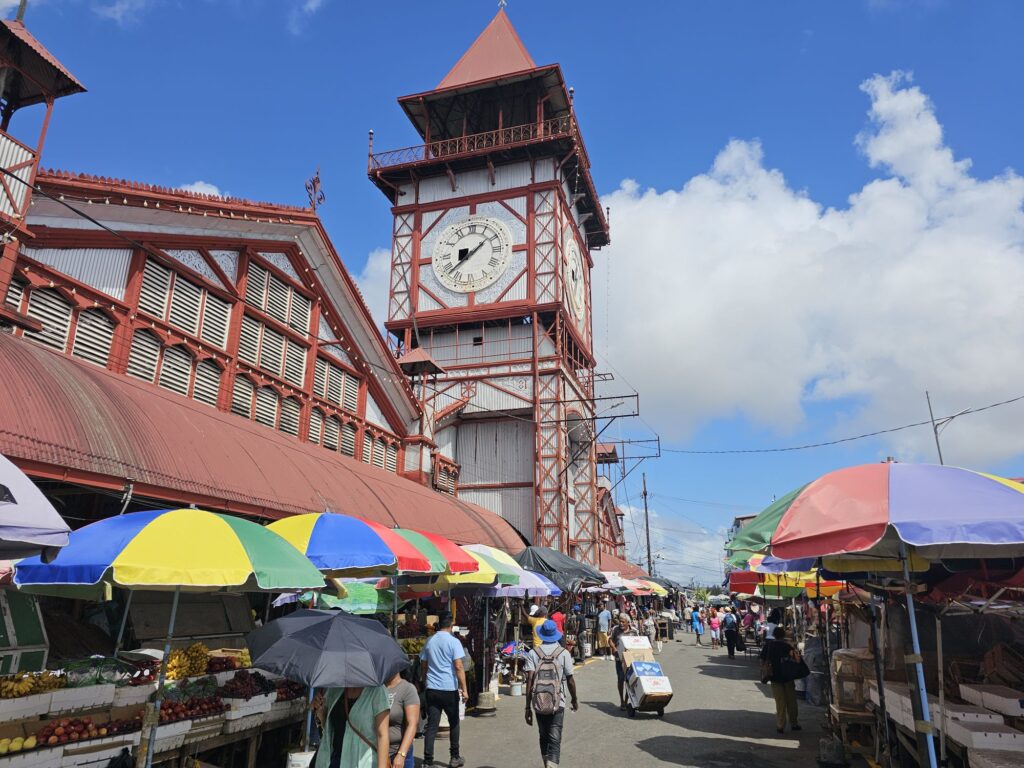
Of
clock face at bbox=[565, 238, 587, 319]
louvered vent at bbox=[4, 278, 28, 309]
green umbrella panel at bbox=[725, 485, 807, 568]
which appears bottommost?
green umbrella panel at bbox=[725, 485, 807, 568]

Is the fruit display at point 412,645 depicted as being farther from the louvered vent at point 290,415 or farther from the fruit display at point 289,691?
the louvered vent at point 290,415

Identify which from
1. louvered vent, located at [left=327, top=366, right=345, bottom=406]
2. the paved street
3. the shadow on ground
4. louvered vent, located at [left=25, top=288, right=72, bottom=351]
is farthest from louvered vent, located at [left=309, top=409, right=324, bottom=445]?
the shadow on ground

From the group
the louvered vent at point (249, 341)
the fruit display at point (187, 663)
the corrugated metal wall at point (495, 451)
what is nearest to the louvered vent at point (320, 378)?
the louvered vent at point (249, 341)

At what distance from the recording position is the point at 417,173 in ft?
119

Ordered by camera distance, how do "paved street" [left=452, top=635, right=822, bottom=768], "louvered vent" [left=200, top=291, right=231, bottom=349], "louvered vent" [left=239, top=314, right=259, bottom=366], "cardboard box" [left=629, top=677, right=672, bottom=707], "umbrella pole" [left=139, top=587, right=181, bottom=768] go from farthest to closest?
1. "louvered vent" [left=239, top=314, right=259, bottom=366]
2. "louvered vent" [left=200, top=291, right=231, bottom=349]
3. "cardboard box" [left=629, top=677, right=672, bottom=707]
4. "paved street" [left=452, top=635, right=822, bottom=768]
5. "umbrella pole" [left=139, top=587, right=181, bottom=768]

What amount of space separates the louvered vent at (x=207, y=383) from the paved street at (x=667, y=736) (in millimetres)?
7549

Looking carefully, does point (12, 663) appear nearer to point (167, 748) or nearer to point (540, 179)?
point (167, 748)

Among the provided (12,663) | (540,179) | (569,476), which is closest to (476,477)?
(569,476)

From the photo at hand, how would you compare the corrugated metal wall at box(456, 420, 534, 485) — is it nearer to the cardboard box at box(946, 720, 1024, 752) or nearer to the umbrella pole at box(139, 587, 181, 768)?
the cardboard box at box(946, 720, 1024, 752)

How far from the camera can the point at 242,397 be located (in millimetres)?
14258

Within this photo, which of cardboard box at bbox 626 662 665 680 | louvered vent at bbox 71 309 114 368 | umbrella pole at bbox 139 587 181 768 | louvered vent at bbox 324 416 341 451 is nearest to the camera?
umbrella pole at bbox 139 587 181 768

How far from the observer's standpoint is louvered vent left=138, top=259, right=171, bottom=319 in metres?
12.0

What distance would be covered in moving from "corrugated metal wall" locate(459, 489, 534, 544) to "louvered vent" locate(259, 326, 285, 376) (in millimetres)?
17303

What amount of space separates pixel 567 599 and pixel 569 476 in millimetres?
7836
